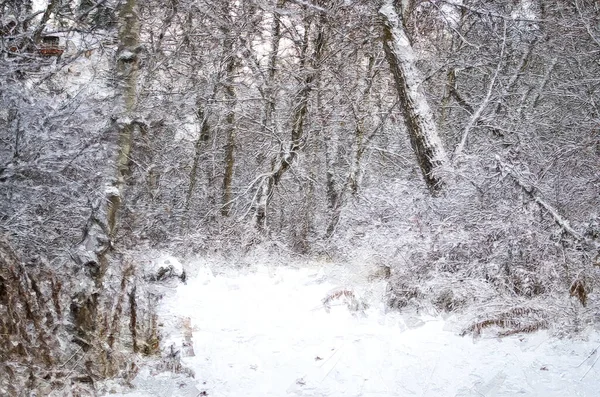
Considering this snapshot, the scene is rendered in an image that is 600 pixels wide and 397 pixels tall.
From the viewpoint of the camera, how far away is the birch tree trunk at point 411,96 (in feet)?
29.8

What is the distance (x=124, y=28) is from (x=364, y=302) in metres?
3.99

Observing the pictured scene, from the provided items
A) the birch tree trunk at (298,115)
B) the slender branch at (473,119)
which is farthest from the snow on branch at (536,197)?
the birch tree trunk at (298,115)

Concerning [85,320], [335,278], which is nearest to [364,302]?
[335,278]

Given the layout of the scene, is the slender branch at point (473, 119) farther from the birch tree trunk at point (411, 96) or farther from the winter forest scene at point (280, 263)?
the birch tree trunk at point (411, 96)

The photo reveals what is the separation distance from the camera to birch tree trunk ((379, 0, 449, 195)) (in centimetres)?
909

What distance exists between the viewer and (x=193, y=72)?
45.9ft

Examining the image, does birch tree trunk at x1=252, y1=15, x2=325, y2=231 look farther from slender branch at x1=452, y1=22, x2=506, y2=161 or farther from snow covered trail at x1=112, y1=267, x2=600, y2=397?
snow covered trail at x1=112, y1=267, x2=600, y2=397

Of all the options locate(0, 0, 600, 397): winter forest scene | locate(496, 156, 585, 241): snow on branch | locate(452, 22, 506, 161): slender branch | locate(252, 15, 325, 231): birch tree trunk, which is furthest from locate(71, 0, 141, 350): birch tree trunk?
locate(252, 15, 325, 231): birch tree trunk

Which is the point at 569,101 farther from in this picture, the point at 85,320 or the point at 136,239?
the point at 85,320

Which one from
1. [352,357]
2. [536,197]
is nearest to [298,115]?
[536,197]

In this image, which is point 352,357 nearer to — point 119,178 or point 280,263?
point 119,178

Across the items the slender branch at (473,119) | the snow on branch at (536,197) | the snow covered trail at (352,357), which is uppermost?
the slender branch at (473,119)

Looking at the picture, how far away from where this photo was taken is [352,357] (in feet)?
17.4

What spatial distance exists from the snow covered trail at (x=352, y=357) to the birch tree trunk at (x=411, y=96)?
2.93 meters
